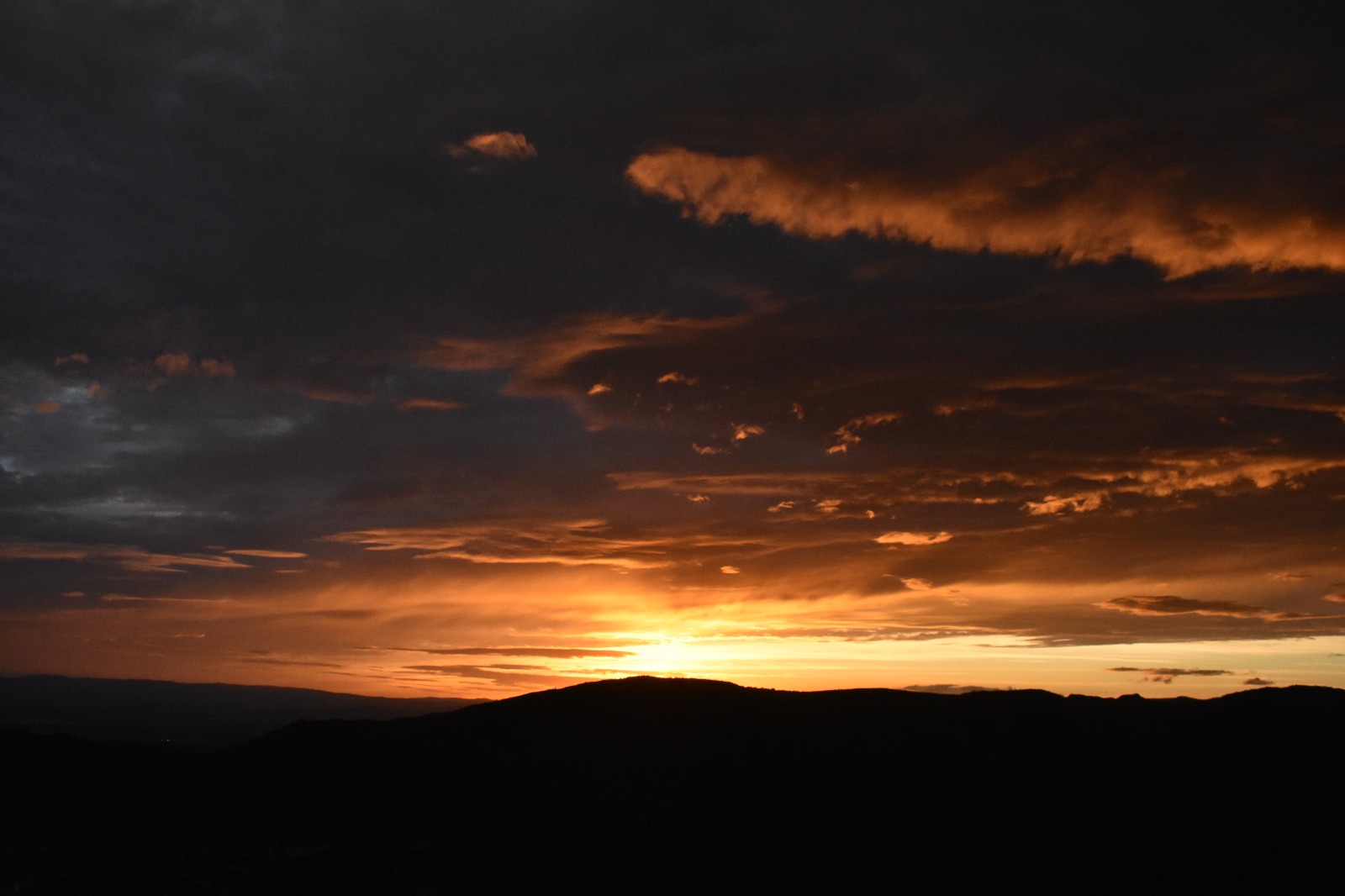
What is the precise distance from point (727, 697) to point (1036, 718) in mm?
20577

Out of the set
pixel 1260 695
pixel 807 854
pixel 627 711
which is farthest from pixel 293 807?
pixel 1260 695

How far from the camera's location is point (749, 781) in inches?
2120

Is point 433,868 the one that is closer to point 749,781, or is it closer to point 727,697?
point 749,781

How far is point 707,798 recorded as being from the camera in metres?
51.7

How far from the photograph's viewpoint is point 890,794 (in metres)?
51.5

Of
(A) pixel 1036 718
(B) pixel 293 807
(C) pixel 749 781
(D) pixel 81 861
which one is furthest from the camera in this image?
(A) pixel 1036 718

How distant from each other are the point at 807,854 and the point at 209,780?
34263 millimetres

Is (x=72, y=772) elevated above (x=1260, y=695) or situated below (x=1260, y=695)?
below

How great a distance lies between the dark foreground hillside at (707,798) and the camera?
42.1 meters

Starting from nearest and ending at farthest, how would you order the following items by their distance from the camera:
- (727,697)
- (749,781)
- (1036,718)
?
(749,781), (1036,718), (727,697)

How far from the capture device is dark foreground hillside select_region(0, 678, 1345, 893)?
42062mm

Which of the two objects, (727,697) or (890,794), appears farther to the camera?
(727,697)

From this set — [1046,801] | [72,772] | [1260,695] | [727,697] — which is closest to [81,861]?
[72,772]

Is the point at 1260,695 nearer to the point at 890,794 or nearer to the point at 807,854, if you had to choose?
the point at 890,794
